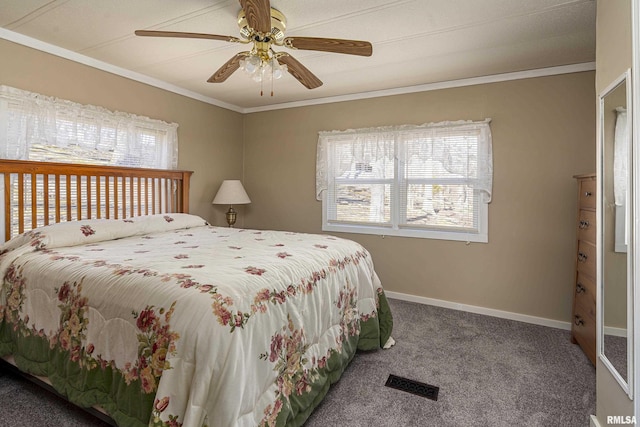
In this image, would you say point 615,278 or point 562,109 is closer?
point 615,278

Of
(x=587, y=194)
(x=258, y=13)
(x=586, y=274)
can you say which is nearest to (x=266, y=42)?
(x=258, y=13)

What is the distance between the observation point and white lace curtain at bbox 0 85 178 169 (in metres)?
2.37

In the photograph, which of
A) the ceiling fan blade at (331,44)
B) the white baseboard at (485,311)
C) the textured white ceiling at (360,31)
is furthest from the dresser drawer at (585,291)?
the ceiling fan blade at (331,44)

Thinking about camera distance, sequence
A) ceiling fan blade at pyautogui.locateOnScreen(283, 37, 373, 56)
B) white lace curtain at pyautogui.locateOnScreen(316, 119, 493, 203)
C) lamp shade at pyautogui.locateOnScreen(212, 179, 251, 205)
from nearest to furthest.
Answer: ceiling fan blade at pyautogui.locateOnScreen(283, 37, 373, 56)
white lace curtain at pyautogui.locateOnScreen(316, 119, 493, 203)
lamp shade at pyautogui.locateOnScreen(212, 179, 251, 205)

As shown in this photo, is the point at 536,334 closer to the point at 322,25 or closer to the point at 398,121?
the point at 398,121

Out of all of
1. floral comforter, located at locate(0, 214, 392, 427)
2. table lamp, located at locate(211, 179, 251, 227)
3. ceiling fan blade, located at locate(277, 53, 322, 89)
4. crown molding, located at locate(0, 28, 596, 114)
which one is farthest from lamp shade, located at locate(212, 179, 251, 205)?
ceiling fan blade, located at locate(277, 53, 322, 89)

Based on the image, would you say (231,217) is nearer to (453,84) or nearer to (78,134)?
(78,134)

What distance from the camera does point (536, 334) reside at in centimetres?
274

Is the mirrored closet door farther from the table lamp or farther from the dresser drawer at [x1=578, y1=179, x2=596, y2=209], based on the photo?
the table lamp

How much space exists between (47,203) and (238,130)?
7.87ft

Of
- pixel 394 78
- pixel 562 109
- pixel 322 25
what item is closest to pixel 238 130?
pixel 394 78

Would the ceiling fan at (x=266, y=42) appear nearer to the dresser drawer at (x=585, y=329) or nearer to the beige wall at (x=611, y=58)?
the beige wall at (x=611, y=58)

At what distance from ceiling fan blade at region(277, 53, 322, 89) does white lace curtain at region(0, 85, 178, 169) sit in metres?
1.82

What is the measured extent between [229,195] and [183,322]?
2.78 meters
